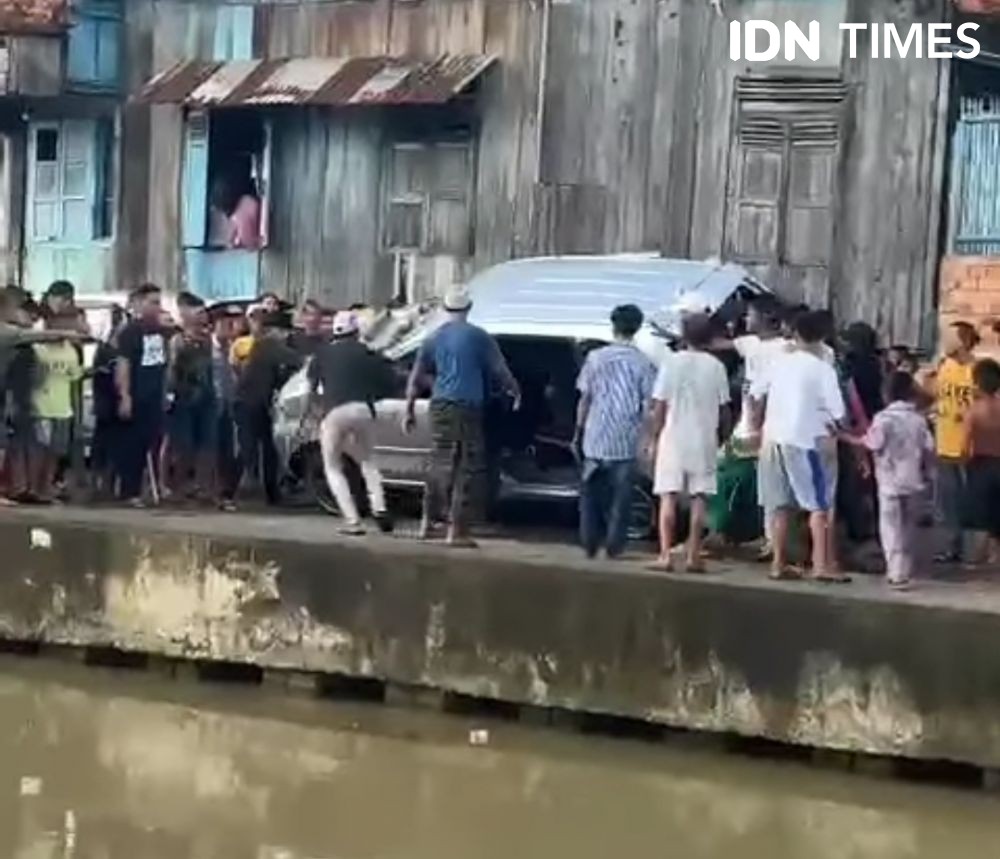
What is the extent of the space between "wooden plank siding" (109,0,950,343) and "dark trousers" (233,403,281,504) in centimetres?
513

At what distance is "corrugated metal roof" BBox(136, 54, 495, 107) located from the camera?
20.3m

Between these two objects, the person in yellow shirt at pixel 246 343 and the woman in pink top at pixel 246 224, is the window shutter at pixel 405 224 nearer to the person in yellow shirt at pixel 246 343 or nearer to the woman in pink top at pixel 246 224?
the woman in pink top at pixel 246 224

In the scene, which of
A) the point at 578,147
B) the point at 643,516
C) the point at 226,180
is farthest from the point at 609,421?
the point at 226,180

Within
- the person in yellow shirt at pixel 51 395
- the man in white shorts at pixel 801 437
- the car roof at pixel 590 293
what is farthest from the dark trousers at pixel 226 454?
the man in white shorts at pixel 801 437

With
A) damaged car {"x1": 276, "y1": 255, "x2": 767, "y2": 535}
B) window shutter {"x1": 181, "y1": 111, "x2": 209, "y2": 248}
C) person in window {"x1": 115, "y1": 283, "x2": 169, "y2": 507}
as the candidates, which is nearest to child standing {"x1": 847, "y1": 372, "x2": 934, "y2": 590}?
damaged car {"x1": 276, "y1": 255, "x2": 767, "y2": 535}

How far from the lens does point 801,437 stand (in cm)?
1220

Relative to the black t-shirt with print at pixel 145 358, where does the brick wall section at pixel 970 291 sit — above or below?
above

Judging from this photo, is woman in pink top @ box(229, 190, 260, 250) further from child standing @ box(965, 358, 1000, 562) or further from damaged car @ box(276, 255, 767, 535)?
child standing @ box(965, 358, 1000, 562)

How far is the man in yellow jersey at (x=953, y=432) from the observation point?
545 inches

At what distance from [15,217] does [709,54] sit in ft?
24.8

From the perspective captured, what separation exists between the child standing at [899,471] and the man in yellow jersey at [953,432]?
1352 millimetres

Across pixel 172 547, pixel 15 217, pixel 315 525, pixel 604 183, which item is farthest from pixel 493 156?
pixel 172 547

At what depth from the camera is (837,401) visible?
12.2 m

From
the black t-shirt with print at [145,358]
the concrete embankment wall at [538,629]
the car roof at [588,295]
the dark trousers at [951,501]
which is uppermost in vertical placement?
the car roof at [588,295]
